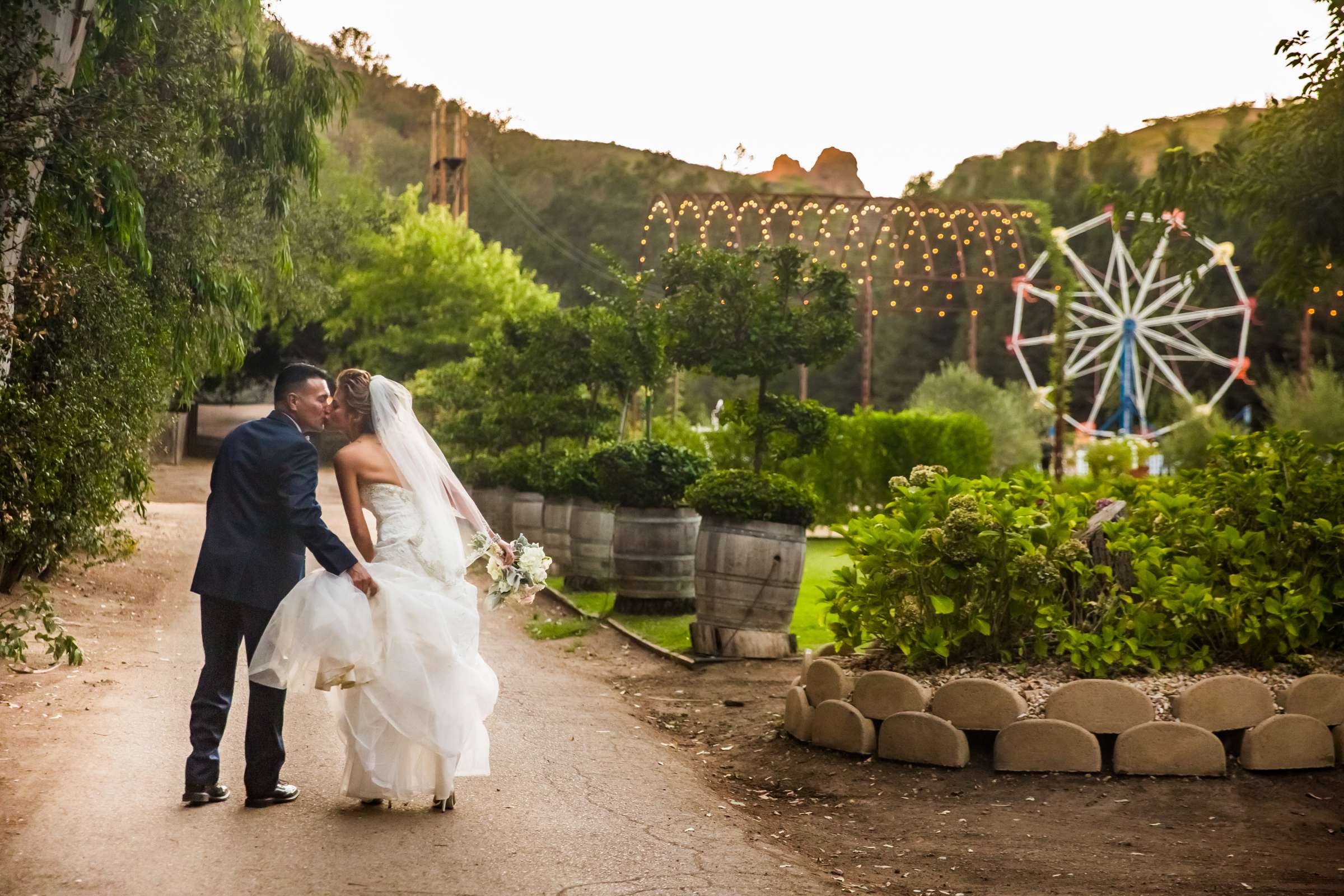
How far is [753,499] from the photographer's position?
10.8m

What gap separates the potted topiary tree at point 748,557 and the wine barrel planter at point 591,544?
4.85 metres

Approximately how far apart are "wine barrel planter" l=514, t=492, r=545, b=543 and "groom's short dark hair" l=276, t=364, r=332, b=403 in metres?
12.2

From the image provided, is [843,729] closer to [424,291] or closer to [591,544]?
[591,544]

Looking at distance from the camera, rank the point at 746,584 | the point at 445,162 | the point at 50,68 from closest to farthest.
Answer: the point at 50,68 → the point at 746,584 → the point at 445,162

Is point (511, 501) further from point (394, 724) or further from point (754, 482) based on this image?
point (394, 724)

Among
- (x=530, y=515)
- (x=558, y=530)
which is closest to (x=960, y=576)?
(x=558, y=530)

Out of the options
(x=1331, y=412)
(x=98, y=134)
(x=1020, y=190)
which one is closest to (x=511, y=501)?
(x=98, y=134)

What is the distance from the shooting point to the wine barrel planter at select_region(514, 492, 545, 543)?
720 inches

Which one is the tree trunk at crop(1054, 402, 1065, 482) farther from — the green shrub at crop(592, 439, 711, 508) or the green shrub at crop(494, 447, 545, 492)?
the green shrub at crop(592, 439, 711, 508)

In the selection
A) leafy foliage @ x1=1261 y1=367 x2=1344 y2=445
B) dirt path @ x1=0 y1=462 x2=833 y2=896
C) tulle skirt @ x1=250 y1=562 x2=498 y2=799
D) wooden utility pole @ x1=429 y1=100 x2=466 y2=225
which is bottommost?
dirt path @ x1=0 y1=462 x2=833 y2=896

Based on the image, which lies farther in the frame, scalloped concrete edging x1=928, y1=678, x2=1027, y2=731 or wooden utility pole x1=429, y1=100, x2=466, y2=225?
wooden utility pole x1=429, y1=100, x2=466, y2=225

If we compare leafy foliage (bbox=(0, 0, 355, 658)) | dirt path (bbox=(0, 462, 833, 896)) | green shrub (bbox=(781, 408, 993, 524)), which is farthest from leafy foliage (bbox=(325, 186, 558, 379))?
dirt path (bbox=(0, 462, 833, 896))

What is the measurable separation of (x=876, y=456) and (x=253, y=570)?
2482 cm

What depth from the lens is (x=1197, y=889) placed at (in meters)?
5.18
